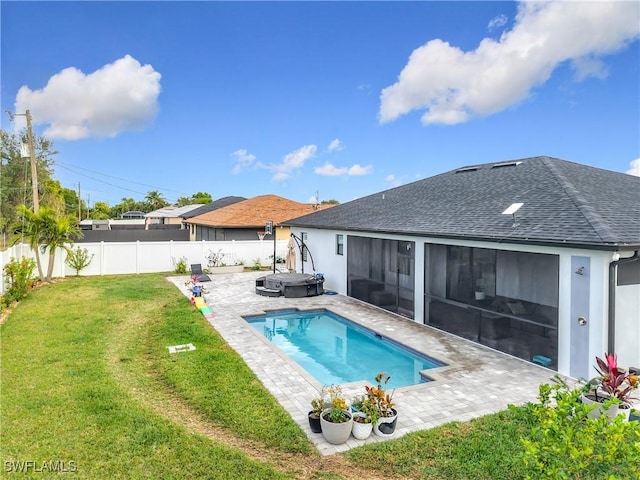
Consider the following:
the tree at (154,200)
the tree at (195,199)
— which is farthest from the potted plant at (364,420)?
the tree at (154,200)

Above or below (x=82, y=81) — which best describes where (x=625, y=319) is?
below

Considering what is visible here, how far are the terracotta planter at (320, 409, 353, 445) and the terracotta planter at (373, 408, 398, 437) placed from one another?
1.26 ft

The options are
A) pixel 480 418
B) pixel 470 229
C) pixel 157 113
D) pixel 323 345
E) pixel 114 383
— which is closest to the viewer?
pixel 480 418

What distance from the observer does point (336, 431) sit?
4.97 metres

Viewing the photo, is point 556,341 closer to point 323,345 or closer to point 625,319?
point 625,319

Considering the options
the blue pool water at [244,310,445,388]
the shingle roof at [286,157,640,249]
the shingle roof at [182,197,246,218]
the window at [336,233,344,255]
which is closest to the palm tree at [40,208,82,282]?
the blue pool water at [244,310,445,388]

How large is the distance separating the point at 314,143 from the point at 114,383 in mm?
30726

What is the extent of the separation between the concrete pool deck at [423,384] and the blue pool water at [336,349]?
0.30m

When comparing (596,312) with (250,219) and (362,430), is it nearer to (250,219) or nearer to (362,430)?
(362,430)

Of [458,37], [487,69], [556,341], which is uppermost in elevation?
[458,37]

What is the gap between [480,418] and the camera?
563cm

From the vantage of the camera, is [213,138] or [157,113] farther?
[213,138]

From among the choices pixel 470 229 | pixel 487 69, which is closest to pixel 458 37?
pixel 487 69

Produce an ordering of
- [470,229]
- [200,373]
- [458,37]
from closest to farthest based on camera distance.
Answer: [200,373], [470,229], [458,37]
